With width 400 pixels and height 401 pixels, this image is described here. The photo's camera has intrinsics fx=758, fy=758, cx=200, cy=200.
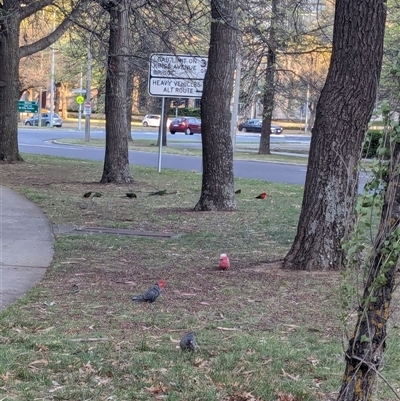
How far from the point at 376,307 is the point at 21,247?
21.5 feet

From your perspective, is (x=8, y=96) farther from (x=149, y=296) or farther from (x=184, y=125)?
(x=184, y=125)

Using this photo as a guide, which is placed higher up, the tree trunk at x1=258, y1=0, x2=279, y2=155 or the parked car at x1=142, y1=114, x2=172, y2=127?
the tree trunk at x1=258, y1=0, x2=279, y2=155

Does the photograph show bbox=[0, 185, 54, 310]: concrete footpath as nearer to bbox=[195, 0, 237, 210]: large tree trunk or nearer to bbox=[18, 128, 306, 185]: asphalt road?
bbox=[195, 0, 237, 210]: large tree trunk

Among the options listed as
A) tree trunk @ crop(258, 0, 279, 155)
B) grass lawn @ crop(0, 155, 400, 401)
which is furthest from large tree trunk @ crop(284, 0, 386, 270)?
tree trunk @ crop(258, 0, 279, 155)

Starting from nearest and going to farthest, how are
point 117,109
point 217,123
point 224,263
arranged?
point 224,263 → point 217,123 → point 117,109

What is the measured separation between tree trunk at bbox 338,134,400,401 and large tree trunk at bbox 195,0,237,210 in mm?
9399

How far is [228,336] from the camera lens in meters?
5.57

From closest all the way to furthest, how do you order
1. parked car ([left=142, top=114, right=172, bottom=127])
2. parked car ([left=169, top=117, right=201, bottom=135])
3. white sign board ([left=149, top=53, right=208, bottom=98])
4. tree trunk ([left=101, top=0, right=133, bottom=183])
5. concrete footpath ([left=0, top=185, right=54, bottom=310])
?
concrete footpath ([left=0, top=185, right=54, bottom=310]), white sign board ([left=149, top=53, right=208, bottom=98]), tree trunk ([left=101, top=0, right=133, bottom=183]), parked car ([left=169, top=117, right=201, bottom=135]), parked car ([left=142, top=114, right=172, bottom=127])

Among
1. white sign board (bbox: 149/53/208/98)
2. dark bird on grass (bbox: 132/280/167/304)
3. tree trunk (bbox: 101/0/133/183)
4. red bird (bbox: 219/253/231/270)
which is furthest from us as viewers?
tree trunk (bbox: 101/0/133/183)

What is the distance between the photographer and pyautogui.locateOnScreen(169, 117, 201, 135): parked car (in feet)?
190

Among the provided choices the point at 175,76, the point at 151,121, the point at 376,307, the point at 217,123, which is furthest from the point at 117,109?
the point at 151,121

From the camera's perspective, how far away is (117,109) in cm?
1850

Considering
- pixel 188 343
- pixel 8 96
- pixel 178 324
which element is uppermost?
pixel 8 96

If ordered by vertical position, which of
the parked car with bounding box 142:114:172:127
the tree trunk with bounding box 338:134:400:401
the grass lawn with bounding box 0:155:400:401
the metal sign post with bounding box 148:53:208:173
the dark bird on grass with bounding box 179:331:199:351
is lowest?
the parked car with bounding box 142:114:172:127
